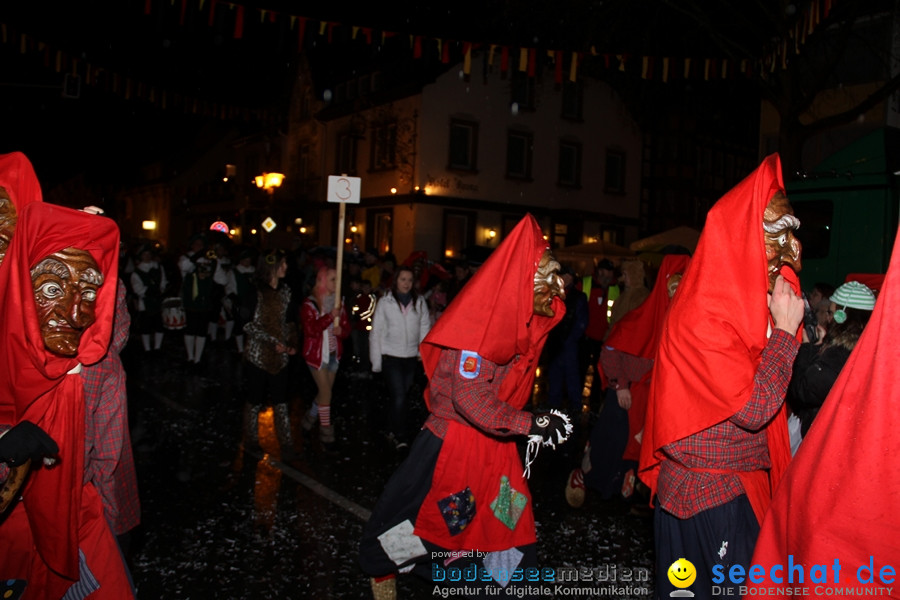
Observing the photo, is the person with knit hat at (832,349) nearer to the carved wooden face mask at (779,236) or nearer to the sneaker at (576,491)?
the carved wooden face mask at (779,236)

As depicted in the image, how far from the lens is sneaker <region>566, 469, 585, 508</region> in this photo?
591 cm

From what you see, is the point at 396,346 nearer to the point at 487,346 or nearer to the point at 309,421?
the point at 309,421

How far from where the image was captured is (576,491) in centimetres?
591

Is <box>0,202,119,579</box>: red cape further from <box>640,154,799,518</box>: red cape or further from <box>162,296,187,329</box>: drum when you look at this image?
<box>162,296,187,329</box>: drum

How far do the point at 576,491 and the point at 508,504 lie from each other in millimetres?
2529

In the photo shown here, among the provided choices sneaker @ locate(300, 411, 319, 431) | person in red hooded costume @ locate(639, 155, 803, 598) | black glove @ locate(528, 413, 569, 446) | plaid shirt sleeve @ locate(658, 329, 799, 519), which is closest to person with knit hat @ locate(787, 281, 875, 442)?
person in red hooded costume @ locate(639, 155, 803, 598)

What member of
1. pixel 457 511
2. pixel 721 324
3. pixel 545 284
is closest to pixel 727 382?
pixel 721 324

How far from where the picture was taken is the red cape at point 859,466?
1.50 metres

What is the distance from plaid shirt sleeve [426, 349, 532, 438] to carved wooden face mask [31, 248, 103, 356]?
5.51 feet

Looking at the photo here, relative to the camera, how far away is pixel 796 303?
2748mm

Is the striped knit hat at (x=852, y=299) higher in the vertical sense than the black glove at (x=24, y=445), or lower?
higher

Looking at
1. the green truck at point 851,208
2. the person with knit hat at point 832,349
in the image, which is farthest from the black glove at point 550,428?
the green truck at point 851,208

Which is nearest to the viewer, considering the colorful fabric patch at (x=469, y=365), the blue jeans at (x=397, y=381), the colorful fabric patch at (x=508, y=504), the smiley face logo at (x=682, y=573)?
the smiley face logo at (x=682, y=573)

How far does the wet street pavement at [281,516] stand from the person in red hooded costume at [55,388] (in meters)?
1.34
